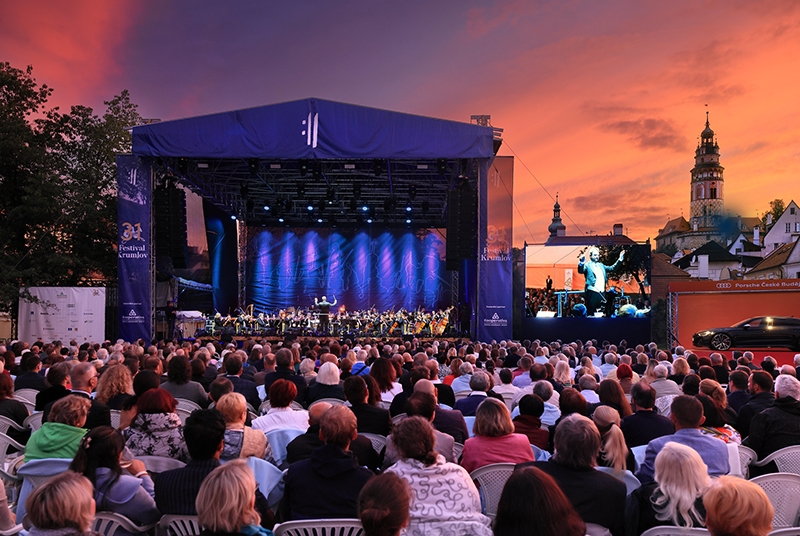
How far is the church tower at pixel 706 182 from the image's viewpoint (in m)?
99.4

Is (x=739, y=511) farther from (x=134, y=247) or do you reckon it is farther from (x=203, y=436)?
(x=134, y=247)

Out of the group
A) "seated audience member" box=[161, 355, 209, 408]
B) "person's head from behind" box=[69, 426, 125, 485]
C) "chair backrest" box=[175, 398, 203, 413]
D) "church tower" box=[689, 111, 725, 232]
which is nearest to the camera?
"person's head from behind" box=[69, 426, 125, 485]

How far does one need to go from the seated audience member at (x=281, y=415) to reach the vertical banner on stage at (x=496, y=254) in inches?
562

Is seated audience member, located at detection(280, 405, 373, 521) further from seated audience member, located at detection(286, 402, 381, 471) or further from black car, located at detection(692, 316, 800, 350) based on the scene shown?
black car, located at detection(692, 316, 800, 350)

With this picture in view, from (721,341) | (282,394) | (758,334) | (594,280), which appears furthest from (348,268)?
(282,394)

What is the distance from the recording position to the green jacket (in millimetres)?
3826

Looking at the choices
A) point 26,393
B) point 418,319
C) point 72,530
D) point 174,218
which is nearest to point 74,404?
point 72,530

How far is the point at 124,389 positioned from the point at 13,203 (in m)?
19.3

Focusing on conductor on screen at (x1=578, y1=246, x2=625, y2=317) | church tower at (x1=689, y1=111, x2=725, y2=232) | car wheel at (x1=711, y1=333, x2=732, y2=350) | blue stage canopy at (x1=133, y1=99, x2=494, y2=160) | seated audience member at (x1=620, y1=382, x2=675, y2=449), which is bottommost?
car wheel at (x1=711, y1=333, x2=732, y2=350)

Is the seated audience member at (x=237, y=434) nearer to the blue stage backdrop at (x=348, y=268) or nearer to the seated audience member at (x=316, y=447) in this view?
the seated audience member at (x=316, y=447)

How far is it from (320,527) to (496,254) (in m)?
16.7

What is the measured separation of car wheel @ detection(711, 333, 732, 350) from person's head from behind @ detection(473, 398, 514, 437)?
693 inches

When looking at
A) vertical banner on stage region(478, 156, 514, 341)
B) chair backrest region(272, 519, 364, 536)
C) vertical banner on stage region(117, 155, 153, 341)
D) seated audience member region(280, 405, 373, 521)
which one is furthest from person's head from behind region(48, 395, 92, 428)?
vertical banner on stage region(478, 156, 514, 341)

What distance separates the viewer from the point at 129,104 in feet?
75.9
